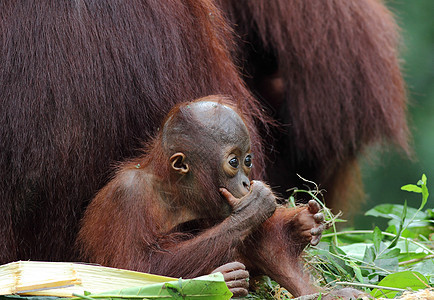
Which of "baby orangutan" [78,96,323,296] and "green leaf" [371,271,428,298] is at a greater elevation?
"baby orangutan" [78,96,323,296]

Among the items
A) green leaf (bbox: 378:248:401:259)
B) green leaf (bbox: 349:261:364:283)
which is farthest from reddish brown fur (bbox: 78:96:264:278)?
green leaf (bbox: 378:248:401:259)

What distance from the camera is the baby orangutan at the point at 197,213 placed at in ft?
4.82

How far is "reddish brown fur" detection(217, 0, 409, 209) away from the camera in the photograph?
2629 mm

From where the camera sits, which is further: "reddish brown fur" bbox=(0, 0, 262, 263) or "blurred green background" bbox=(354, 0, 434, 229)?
"blurred green background" bbox=(354, 0, 434, 229)

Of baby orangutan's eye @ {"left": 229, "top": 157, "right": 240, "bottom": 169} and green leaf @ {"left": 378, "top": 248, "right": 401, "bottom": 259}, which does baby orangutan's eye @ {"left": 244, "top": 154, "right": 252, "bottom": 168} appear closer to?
baby orangutan's eye @ {"left": 229, "top": 157, "right": 240, "bottom": 169}

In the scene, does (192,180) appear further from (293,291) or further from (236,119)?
(293,291)

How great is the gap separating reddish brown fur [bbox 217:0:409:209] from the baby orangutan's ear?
1061 mm

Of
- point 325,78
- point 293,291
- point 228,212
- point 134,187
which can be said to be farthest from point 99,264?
point 325,78

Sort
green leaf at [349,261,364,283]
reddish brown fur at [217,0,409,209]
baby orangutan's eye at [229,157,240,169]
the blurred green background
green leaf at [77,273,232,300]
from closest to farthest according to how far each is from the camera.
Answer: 1. green leaf at [77,273,232,300]
2. baby orangutan's eye at [229,157,240,169]
3. green leaf at [349,261,364,283]
4. reddish brown fur at [217,0,409,209]
5. the blurred green background

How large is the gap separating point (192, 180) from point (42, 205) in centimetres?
35

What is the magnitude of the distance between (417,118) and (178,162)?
11.6ft

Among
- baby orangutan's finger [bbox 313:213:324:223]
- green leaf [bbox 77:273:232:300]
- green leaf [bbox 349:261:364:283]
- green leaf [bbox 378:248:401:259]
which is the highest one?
baby orangutan's finger [bbox 313:213:324:223]

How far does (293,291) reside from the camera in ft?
4.93

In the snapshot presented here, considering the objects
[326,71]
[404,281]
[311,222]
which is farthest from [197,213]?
[326,71]
